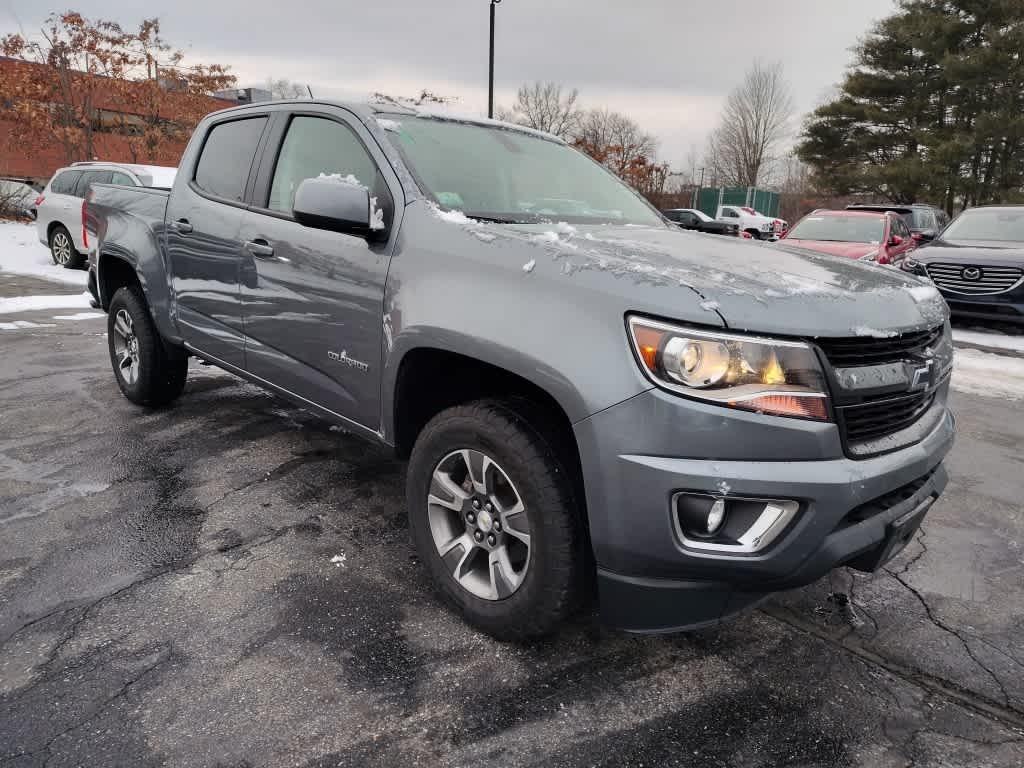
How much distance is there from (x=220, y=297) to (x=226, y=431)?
119 centimetres

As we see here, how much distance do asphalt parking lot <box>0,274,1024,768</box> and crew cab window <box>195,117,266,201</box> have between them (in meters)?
1.50

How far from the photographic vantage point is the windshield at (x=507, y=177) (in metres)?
2.79

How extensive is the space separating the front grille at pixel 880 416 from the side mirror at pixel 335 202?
1.67 meters

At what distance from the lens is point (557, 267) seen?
211 centimetres

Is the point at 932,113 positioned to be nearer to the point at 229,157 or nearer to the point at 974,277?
the point at 974,277

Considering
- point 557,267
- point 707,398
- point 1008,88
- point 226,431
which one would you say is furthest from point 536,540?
point 1008,88

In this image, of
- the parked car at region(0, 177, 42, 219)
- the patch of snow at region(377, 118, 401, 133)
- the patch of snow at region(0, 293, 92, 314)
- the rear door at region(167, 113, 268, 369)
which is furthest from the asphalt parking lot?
the parked car at region(0, 177, 42, 219)

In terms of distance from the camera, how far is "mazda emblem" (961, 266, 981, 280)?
8.89 metres

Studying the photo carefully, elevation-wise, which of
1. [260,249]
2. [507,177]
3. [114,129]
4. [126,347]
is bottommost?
[126,347]

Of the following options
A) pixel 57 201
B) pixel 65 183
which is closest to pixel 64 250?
pixel 57 201

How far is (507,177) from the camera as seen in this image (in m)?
3.04

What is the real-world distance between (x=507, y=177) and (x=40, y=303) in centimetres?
837

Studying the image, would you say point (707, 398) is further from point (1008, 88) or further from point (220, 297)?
point (1008, 88)

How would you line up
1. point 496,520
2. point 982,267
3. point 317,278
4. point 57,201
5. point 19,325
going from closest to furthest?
point 496,520 < point 317,278 < point 19,325 < point 982,267 < point 57,201
